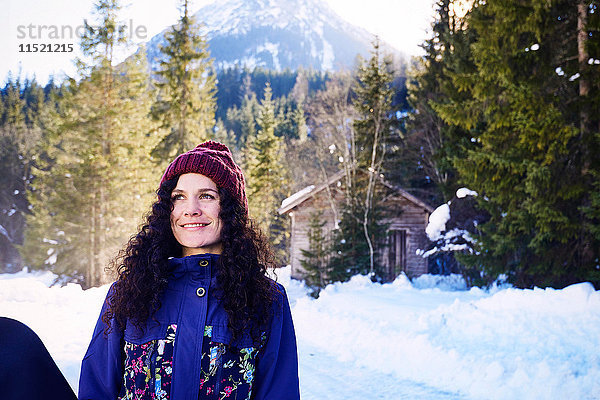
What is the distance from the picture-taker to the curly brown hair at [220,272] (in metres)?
1.89

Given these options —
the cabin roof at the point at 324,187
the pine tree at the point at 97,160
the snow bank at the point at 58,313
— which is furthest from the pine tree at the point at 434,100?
the snow bank at the point at 58,313

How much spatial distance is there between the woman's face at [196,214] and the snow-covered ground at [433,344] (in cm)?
389

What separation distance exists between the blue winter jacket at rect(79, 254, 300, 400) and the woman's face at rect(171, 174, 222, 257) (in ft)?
0.44

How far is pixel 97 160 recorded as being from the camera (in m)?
18.5

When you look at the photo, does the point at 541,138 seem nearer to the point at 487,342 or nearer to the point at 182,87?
the point at 487,342

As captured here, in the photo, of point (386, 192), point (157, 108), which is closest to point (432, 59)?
point (386, 192)

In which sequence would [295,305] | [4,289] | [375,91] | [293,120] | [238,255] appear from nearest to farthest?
[238,255]
[4,289]
[295,305]
[375,91]
[293,120]

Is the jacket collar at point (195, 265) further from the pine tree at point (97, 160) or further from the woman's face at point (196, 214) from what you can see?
the pine tree at point (97, 160)

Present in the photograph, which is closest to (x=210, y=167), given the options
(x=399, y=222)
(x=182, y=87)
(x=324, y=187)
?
(x=324, y=187)

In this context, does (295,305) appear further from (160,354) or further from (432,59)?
(432,59)

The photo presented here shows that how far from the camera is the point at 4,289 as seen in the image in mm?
9922

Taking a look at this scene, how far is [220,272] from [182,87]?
834 inches

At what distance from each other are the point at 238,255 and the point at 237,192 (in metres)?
0.34

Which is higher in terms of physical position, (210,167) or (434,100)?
(434,100)
